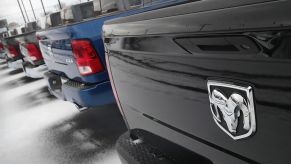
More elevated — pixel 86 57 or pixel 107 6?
pixel 107 6

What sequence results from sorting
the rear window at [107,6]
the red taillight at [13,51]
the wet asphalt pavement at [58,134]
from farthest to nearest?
1. the red taillight at [13,51]
2. the rear window at [107,6]
3. the wet asphalt pavement at [58,134]

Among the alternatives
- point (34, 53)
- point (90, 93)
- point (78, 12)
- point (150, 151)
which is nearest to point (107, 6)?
point (78, 12)

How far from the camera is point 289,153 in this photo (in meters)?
0.69

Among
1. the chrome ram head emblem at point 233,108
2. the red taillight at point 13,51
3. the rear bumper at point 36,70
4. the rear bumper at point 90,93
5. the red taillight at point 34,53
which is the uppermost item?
the chrome ram head emblem at point 233,108

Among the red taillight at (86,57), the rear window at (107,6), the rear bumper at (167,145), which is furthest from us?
the rear window at (107,6)

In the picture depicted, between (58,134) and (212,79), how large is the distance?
362 centimetres

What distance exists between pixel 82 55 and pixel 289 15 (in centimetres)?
261

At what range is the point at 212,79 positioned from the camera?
0.85 m

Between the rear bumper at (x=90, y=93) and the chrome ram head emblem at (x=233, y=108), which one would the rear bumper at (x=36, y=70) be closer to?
the rear bumper at (x=90, y=93)

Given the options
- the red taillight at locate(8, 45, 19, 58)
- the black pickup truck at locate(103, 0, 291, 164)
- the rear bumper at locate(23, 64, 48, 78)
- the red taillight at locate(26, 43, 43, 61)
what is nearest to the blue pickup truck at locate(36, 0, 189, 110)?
the black pickup truck at locate(103, 0, 291, 164)

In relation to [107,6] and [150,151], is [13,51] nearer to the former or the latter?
[107,6]

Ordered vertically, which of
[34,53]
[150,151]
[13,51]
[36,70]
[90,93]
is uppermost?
[150,151]

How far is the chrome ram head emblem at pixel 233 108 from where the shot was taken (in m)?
0.75

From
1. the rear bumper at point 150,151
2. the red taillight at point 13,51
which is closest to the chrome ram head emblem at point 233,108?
the rear bumper at point 150,151
